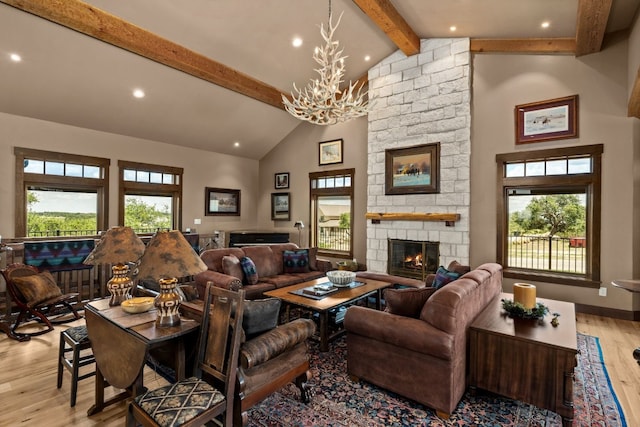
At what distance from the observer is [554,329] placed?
2.42 meters

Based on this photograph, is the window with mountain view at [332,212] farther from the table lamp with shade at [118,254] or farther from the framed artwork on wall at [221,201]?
the table lamp with shade at [118,254]

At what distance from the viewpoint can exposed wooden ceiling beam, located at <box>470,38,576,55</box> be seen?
15.0 ft

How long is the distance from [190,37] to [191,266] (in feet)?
13.7

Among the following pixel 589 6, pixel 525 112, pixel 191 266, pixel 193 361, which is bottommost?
pixel 193 361

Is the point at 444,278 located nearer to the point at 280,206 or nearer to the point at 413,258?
the point at 413,258

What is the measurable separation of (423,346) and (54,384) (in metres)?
3.05

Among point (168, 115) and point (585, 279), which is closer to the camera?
point (585, 279)

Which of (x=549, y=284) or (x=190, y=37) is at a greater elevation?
(x=190, y=37)

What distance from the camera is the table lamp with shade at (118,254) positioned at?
2.36m

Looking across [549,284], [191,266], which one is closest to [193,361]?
[191,266]

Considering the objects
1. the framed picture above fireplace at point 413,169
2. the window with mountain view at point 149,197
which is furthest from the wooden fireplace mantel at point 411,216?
the window with mountain view at point 149,197

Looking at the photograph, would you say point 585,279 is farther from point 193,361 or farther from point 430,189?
point 193,361

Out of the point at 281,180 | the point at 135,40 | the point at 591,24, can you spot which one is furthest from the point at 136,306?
the point at 281,180

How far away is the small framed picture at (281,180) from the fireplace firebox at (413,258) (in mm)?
3348
